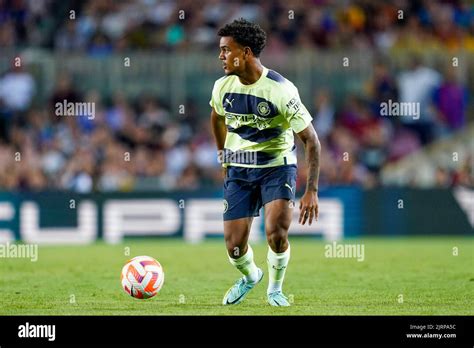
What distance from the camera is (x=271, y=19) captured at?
74.4 ft

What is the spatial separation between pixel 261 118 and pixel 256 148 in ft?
0.99

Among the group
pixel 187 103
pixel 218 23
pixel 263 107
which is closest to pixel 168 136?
pixel 187 103

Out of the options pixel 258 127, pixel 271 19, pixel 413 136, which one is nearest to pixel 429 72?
pixel 413 136

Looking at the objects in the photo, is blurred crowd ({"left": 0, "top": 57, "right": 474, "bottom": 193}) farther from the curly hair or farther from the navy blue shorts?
the curly hair

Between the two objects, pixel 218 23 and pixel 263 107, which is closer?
pixel 263 107

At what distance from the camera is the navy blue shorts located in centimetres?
1062

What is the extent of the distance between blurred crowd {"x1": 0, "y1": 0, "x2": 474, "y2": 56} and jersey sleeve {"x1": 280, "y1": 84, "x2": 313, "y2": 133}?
11.8 metres

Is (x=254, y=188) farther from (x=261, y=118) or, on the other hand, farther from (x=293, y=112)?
(x=293, y=112)

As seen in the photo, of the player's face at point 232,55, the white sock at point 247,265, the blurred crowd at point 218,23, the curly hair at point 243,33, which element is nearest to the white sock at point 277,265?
the white sock at point 247,265

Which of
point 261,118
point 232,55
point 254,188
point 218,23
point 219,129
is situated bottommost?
point 254,188

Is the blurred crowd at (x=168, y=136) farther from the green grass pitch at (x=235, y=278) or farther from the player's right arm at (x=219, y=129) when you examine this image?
the player's right arm at (x=219, y=129)

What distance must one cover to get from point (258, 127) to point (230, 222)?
37.2 inches

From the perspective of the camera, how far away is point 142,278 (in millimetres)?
11102
